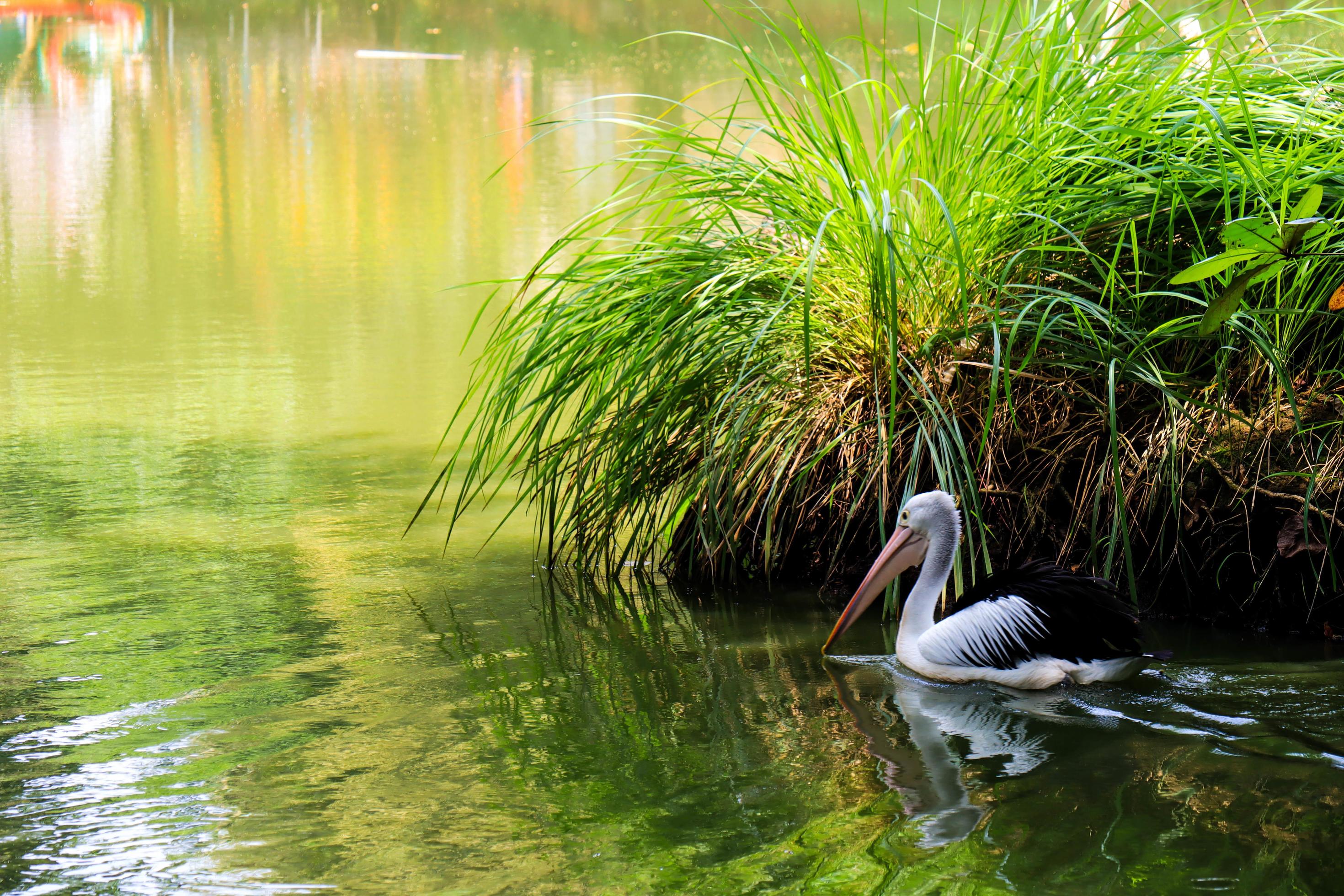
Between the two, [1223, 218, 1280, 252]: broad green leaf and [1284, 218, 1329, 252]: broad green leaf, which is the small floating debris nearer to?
[1284, 218, 1329, 252]: broad green leaf

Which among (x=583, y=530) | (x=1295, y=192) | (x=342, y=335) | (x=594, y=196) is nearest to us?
(x=1295, y=192)

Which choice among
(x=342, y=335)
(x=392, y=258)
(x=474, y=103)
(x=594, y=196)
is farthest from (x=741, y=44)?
(x=474, y=103)

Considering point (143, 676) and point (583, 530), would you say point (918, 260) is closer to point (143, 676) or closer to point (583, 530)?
point (583, 530)

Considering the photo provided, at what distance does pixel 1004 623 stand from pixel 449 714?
57.0 inches

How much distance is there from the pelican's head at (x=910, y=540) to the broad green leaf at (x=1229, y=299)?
4.68ft

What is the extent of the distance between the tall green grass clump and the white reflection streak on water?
163 centimetres

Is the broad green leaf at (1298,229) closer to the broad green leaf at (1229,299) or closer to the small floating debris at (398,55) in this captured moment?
the broad green leaf at (1229,299)

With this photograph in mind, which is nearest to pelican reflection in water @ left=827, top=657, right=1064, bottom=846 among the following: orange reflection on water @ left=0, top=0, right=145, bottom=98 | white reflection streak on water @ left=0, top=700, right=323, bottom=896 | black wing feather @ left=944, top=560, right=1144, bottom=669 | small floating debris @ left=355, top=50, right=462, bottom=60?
black wing feather @ left=944, top=560, right=1144, bottom=669

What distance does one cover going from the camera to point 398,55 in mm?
29031

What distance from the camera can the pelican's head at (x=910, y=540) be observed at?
12.9ft

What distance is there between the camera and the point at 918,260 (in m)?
4.45

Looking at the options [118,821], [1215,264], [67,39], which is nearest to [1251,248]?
[1215,264]

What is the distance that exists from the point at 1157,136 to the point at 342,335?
630 centimetres

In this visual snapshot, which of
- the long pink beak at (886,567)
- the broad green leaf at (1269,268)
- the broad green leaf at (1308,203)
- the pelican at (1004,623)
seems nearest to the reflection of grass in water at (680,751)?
the long pink beak at (886,567)
